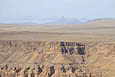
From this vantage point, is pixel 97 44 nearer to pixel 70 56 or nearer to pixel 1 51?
pixel 70 56

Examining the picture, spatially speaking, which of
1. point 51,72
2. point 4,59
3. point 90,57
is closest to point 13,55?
point 4,59

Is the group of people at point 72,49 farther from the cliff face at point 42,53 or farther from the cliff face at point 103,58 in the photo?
the cliff face at point 103,58

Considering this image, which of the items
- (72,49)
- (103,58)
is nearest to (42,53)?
(72,49)

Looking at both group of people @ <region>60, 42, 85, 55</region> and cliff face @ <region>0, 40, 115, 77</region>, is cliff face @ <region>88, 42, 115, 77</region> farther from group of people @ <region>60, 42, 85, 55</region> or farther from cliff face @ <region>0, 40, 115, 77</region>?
group of people @ <region>60, 42, 85, 55</region>

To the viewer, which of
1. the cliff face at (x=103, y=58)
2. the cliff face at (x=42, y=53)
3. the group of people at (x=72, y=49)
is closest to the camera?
the cliff face at (x=103, y=58)

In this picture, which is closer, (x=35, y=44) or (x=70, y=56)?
(x=70, y=56)

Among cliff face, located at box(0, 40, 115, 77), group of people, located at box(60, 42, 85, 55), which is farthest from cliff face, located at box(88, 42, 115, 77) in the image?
group of people, located at box(60, 42, 85, 55)

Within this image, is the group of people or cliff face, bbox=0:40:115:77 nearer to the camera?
cliff face, bbox=0:40:115:77

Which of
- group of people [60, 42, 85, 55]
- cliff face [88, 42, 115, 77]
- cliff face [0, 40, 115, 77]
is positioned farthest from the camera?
group of people [60, 42, 85, 55]

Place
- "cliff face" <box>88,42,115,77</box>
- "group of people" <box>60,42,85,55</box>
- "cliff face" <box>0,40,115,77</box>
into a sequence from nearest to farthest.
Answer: "cliff face" <box>88,42,115,77</box>
"cliff face" <box>0,40,115,77</box>
"group of people" <box>60,42,85,55</box>

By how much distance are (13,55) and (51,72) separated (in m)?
29.3

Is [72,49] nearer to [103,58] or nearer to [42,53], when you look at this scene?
[42,53]

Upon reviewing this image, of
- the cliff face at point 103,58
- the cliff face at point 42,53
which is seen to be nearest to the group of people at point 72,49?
the cliff face at point 42,53

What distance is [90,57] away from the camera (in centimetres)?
6925
